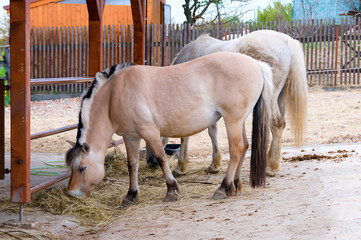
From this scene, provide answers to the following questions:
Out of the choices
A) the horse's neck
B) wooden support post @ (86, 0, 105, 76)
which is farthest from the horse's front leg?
wooden support post @ (86, 0, 105, 76)

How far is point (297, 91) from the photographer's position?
6.05 meters

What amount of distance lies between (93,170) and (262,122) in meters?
1.76

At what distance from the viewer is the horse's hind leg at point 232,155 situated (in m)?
4.64

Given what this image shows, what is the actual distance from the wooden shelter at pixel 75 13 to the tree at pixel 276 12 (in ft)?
A: 42.7

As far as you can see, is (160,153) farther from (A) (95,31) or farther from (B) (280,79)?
(A) (95,31)

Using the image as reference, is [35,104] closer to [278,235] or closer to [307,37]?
[307,37]

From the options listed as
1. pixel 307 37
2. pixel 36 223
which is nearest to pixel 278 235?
pixel 36 223

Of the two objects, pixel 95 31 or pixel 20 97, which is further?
pixel 95 31

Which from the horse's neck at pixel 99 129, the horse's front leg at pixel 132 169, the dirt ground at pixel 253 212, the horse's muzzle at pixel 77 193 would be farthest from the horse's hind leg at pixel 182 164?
the horse's muzzle at pixel 77 193

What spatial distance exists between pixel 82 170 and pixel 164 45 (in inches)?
431

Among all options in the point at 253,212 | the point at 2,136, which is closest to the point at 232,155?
the point at 253,212

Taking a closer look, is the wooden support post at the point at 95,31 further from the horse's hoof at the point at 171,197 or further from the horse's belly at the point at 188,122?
the horse's hoof at the point at 171,197

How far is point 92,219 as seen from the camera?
4336mm

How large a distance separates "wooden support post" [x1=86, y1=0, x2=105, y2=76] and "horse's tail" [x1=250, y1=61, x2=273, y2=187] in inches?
100
